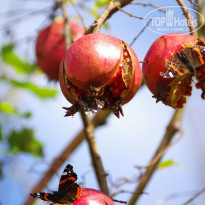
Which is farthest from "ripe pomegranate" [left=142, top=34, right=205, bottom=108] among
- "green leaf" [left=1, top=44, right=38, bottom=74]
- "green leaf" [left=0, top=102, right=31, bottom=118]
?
"green leaf" [left=1, top=44, right=38, bottom=74]

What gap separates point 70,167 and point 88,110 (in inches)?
6.9

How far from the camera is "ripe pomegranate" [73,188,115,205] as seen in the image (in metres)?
1.27

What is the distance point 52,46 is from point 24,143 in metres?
0.58

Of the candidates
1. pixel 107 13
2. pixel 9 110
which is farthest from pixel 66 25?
pixel 9 110

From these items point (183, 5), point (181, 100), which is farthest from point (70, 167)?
point (183, 5)

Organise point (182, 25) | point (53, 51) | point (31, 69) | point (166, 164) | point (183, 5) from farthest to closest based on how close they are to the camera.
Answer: point (31, 69)
point (53, 51)
point (166, 164)
point (182, 25)
point (183, 5)

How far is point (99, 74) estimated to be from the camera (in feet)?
4.16

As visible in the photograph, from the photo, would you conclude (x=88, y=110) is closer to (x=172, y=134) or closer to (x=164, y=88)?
(x=164, y=88)

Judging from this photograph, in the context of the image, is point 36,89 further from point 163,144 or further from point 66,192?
point 66,192

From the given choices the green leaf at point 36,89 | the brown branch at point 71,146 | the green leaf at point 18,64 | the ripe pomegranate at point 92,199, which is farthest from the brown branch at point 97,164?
the green leaf at point 18,64

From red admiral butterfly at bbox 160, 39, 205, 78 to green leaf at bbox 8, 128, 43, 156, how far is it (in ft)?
5.01

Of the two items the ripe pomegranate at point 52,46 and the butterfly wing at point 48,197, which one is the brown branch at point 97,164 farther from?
the ripe pomegranate at point 52,46

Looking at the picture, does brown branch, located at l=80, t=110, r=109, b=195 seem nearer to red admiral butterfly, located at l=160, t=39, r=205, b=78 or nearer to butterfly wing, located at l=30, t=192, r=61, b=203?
butterfly wing, located at l=30, t=192, r=61, b=203

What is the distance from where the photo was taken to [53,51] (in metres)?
2.55
